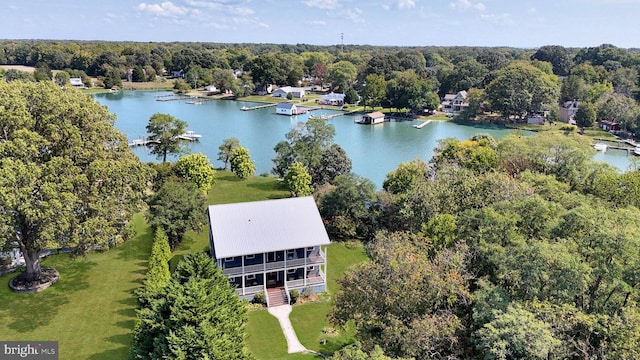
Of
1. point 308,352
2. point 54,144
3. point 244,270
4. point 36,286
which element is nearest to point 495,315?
point 308,352

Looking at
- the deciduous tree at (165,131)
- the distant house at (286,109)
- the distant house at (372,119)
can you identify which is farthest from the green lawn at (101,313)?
the distant house at (286,109)

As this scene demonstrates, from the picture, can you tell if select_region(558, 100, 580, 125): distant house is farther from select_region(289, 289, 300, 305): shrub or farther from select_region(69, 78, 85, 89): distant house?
select_region(69, 78, 85, 89): distant house

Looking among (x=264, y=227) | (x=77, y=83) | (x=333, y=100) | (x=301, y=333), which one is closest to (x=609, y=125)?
(x=333, y=100)

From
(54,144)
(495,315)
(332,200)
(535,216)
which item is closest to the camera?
(495,315)

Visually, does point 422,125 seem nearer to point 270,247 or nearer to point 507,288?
point 270,247

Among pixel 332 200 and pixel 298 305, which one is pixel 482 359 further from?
pixel 332 200

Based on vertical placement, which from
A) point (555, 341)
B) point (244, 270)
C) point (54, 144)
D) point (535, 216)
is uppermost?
Result: point (54, 144)
